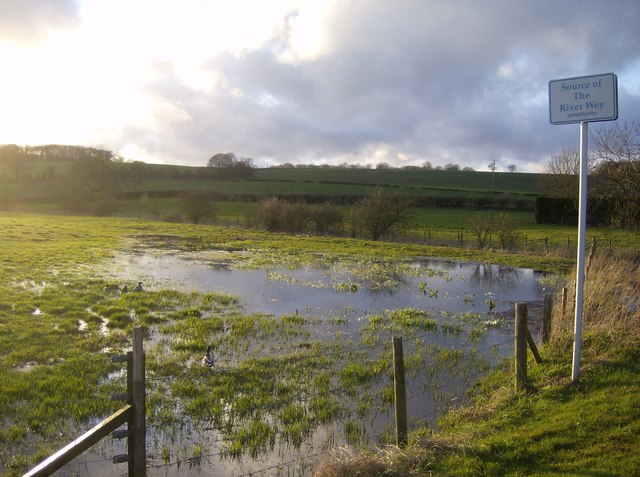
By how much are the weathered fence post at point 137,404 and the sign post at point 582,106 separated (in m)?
5.62

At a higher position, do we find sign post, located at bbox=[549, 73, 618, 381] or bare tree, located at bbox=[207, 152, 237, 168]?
bare tree, located at bbox=[207, 152, 237, 168]

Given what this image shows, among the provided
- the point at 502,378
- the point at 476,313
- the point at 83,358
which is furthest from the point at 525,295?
the point at 83,358

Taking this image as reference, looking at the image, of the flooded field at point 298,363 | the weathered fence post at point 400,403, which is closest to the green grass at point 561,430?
the weathered fence post at point 400,403

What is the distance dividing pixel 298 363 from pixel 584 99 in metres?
7.11

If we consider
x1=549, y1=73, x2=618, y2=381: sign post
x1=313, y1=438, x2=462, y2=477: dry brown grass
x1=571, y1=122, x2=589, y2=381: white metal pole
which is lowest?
x1=313, y1=438, x2=462, y2=477: dry brown grass

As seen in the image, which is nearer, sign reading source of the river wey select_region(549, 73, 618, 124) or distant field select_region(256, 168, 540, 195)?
sign reading source of the river wey select_region(549, 73, 618, 124)

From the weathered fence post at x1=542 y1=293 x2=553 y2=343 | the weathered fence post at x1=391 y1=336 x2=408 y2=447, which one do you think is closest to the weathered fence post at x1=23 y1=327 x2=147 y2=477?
the weathered fence post at x1=391 y1=336 x2=408 y2=447

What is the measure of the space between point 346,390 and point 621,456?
4850mm

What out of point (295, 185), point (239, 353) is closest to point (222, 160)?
point (295, 185)

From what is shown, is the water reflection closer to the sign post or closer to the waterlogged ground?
the waterlogged ground

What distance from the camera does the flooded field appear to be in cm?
732

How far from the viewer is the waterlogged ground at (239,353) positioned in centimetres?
743

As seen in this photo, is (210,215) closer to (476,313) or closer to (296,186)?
(296,186)

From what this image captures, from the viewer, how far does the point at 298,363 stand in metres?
10.8
